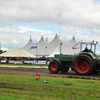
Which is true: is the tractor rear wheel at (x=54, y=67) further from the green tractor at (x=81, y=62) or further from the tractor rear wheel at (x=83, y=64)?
the tractor rear wheel at (x=83, y=64)

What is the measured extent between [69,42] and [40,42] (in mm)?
12892

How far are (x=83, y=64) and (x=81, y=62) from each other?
0.23 m

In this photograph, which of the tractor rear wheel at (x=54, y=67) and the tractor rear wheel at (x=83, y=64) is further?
the tractor rear wheel at (x=54, y=67)

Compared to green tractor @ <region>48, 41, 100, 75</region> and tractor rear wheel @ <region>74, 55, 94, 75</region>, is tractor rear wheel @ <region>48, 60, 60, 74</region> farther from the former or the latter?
tractor rear wheel @ <region>74, 55, 94, 75</region>

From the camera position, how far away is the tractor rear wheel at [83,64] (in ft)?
37.9

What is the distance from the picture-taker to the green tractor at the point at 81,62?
11.6m

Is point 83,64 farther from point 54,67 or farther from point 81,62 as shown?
point 54,67

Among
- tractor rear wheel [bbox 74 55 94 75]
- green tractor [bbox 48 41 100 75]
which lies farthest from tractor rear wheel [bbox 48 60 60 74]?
tractor rear wheel [bbox 74 55 94 75]

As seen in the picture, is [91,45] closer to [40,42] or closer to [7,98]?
[7,98]

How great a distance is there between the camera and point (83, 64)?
12.3m

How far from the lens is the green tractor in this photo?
1162 cm

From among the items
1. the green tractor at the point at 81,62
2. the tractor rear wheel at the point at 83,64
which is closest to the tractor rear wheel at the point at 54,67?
the green tractor at the point at 81,62

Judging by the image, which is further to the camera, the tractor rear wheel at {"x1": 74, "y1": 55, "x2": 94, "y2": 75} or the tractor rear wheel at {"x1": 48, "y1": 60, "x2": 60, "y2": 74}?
the tractor rear wheel at {"x1": 48, "y1": 60, "x2": 60, "y2": 74}

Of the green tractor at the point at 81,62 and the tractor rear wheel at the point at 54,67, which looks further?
the tractor rear wheel at the point at 54,67
